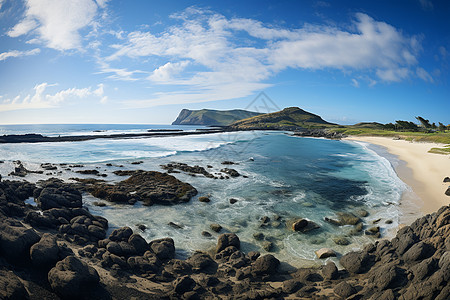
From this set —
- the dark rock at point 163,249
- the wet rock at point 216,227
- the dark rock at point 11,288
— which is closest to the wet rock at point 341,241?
the wet rock at point 216,227

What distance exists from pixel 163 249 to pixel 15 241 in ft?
17.1

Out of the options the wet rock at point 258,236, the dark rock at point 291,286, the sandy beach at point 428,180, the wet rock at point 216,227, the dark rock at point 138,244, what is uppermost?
the sandy beach at point 428,180

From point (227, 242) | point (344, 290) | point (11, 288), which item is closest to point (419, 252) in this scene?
point (344, 290)

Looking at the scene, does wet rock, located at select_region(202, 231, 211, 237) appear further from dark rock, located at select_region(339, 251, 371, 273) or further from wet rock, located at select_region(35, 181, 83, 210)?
wet rock, located at select_region(35, 181, 83, 210)

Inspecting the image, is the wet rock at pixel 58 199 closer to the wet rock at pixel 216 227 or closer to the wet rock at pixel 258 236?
the wet rock at pixel 216 227

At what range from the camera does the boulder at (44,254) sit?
7.89 metres

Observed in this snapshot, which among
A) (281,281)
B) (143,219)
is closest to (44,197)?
(143,219)

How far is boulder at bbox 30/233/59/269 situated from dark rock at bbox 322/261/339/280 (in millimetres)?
9887

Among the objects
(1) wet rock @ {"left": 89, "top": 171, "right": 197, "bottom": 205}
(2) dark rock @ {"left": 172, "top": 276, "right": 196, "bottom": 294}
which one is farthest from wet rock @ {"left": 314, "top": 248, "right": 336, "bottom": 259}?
(1) wet rock @ {"left": 89, "top": 171, "right": 197, "bottom": 205}

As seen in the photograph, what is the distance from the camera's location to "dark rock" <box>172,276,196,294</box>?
7.72m

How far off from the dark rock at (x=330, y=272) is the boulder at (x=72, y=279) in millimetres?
8195

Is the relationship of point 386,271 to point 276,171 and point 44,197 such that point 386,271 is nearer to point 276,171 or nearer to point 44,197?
point 44,197

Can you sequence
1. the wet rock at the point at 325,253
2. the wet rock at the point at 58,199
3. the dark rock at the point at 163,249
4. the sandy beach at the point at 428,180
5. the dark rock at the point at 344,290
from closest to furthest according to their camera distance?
the dark rock at the point at 344,290, the dark rock at the point at 163,249, the wet rock at the point at 325,253, the wet rock at the point at 58,199, the sandy beach at the point at 428,180

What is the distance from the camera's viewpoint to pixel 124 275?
853 centimetres
